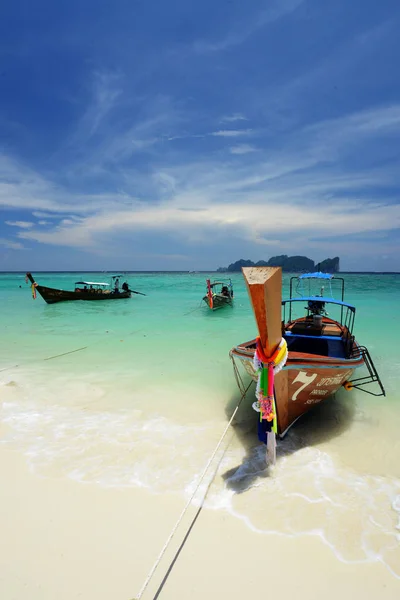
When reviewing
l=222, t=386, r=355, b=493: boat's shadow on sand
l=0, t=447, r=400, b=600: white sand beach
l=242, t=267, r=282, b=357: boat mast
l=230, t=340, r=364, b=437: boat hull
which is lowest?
l=222, t=386, r=355, b=493: boat's shadow on sand

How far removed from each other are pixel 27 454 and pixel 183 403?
334cm

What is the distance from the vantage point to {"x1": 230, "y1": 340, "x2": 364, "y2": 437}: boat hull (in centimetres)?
526

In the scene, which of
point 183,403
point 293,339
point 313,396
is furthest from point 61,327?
point 313,396

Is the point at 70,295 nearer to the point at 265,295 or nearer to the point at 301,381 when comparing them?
the point at 301,381

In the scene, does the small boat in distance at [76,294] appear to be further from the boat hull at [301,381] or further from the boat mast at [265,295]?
the boat mast at [265,295]

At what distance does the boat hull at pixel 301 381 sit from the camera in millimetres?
5262

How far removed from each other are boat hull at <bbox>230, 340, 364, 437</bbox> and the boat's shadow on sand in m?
0.32

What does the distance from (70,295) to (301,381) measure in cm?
2880

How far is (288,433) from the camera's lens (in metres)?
5.89

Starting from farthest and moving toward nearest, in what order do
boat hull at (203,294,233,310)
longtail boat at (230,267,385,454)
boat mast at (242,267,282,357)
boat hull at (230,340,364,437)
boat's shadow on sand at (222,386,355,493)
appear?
boat hull at (203,294,233,310)
boat hull at (230,340,364,437)
boat's shadow on sand at (222,386,355,493)
longtail boat at (230,267,385,454)
boat mast at (242,267,282,357)

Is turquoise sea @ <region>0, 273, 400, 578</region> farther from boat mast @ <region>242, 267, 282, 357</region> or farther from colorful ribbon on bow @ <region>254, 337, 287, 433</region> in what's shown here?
boat mast @ <region>242, 267, 282, 357</region>

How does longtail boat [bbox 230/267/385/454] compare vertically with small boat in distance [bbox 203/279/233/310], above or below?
above

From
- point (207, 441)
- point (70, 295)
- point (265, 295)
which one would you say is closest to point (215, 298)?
point (70, 295)

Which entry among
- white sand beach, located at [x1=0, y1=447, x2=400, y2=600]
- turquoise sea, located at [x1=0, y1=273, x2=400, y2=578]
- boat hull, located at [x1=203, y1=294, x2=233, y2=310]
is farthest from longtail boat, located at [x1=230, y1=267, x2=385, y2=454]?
boat hull, located at [x1=203, y1=294, x2=233, y2=310]
